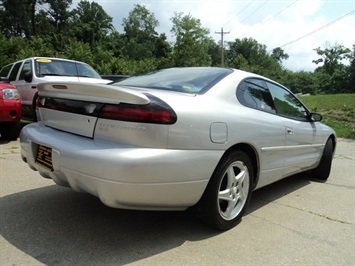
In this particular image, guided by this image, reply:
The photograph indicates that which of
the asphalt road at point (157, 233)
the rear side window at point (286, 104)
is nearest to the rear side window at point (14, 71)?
the asphalt road at point (157, 233)

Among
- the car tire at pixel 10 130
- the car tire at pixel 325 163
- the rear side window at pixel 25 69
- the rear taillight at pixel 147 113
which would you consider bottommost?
the car tire at pixel 325 163

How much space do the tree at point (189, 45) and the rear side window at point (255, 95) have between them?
42789mm

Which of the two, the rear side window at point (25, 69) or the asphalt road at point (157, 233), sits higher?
the rear side window at point (25, 69)

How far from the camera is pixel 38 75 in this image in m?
7.16

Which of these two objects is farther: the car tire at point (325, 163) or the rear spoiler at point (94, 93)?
the car tire at point (325, 163)

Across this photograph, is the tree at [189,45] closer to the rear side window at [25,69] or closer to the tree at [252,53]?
the tree at [252,53]

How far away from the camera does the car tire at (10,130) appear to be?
6459 millimetres

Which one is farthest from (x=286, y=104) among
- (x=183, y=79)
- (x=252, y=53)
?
(x=252, y=53)

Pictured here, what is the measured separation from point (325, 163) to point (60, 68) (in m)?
5.76

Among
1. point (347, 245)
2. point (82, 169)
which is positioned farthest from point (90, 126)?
point (347, 245)

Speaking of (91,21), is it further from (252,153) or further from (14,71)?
(252,153)

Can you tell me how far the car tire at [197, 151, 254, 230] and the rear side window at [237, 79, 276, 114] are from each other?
560 millimetres

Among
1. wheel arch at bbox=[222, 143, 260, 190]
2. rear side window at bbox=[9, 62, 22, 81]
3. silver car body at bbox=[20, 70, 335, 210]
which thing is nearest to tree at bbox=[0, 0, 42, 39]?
rear side window at bbox=[9, 62, 22, 81]

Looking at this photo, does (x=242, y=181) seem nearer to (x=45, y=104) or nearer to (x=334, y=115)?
(x=45, y=104)
